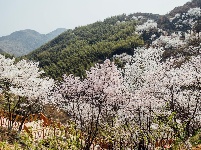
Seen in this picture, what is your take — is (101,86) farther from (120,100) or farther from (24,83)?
(24,83)

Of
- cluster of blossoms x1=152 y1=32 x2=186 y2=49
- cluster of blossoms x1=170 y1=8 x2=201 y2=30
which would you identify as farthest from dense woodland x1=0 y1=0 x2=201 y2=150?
cluster of blossoms x1=170 y1=8 x2=201 y2=30

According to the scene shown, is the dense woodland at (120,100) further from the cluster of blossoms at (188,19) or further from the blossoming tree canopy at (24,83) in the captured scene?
the cluster of blossoms at (188,19)

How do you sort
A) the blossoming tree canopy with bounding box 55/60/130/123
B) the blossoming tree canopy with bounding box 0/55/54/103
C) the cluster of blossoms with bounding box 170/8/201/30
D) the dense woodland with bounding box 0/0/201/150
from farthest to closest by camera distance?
the cluster of blossoms with bounding box 170/8/201/30, the blossoming tree canopy with bounding box 0/55/54/103, the blossoming tree canopy with bounding box 55/60/130/123, the dense woodland with bounding box 0/0/201/150

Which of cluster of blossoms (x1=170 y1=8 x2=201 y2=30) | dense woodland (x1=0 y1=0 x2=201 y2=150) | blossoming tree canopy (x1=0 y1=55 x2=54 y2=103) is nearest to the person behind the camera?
dense woodland (x1=0 y1=0 x2=201 y2=150)

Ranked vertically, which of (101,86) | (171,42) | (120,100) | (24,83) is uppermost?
(171,42)

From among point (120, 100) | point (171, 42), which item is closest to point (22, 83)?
point (120, 100)

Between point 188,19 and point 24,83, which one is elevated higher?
point 188,19

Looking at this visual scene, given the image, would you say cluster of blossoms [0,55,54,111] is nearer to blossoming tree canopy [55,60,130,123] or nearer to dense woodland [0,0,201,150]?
dense woodland [0,0,201,150]

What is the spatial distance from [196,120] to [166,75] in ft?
32.9

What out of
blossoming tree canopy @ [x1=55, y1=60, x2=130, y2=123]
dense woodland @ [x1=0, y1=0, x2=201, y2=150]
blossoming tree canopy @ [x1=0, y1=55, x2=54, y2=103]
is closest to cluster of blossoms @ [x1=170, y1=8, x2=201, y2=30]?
dense woodland @ [x1=0, y1=0, x2=201, y2=150]

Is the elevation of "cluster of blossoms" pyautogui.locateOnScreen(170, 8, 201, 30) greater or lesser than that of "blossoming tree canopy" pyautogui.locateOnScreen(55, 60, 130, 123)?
greater

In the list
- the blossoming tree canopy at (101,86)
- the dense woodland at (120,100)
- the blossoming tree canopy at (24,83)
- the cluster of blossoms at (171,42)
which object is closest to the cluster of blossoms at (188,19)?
the cluster of blossoms at (171,42)

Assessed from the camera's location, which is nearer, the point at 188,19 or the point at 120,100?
the point at 120,100

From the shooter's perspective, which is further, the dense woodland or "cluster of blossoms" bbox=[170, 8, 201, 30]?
"cluster of blossoms" bbox=[170, 8, 201, 30]
